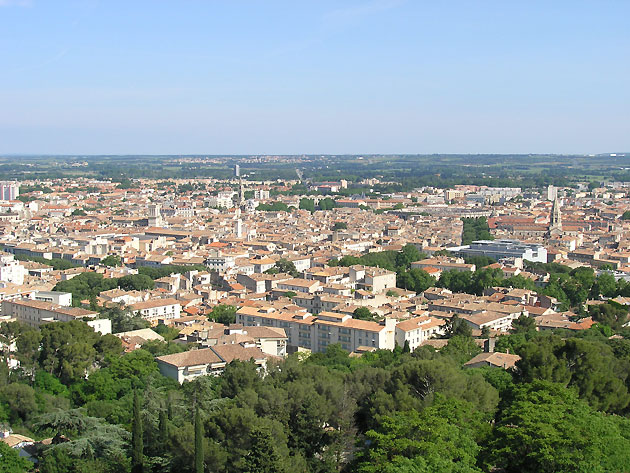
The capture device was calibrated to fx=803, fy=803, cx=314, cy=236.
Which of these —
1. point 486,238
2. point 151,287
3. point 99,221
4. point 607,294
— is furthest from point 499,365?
point 99,221

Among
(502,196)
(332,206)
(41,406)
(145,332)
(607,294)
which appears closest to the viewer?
(41,406)

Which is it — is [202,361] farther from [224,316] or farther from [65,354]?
[224,316]

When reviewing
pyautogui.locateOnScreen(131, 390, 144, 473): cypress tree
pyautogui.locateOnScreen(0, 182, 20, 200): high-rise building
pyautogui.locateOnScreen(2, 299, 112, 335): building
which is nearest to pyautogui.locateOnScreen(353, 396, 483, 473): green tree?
pyautogui.locateOnScreen(131, 390, 144, 473): cypress tree

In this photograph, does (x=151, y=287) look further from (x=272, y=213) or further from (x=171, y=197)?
(x=171, y=197)

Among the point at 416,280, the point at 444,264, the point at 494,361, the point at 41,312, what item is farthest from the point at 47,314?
the point at 444,264

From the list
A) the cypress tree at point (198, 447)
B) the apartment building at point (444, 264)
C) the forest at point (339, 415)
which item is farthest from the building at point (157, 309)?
the cypress tree at point (198, 447)

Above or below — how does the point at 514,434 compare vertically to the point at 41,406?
above

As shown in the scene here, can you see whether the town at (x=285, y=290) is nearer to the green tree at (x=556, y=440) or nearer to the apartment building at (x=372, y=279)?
the apartment building at (x=372, y=279)
